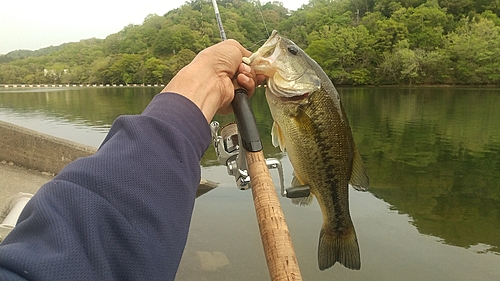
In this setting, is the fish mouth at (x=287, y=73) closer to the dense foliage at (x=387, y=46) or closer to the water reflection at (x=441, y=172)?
the water reflection at (x=441, y=172)

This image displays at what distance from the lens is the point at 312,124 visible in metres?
2.12

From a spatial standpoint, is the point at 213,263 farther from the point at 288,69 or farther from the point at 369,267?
the point at 288,69

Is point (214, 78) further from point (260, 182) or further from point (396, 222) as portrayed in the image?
point (396, 222)

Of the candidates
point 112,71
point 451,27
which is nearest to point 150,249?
point 451,27

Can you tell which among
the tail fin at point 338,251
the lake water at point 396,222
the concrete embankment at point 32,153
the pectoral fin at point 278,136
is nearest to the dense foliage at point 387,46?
the lake water at point 396,222

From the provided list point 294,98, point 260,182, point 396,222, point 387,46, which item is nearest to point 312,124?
point 294,98

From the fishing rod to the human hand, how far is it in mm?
85

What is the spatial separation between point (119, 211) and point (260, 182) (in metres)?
0.73

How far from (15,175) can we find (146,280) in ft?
22.1

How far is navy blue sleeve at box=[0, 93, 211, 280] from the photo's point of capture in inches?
33.7

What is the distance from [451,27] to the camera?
224ft

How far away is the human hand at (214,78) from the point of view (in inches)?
57.5

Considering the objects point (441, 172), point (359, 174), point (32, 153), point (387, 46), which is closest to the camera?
point (359, 174)

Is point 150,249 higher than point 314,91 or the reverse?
the reverse
